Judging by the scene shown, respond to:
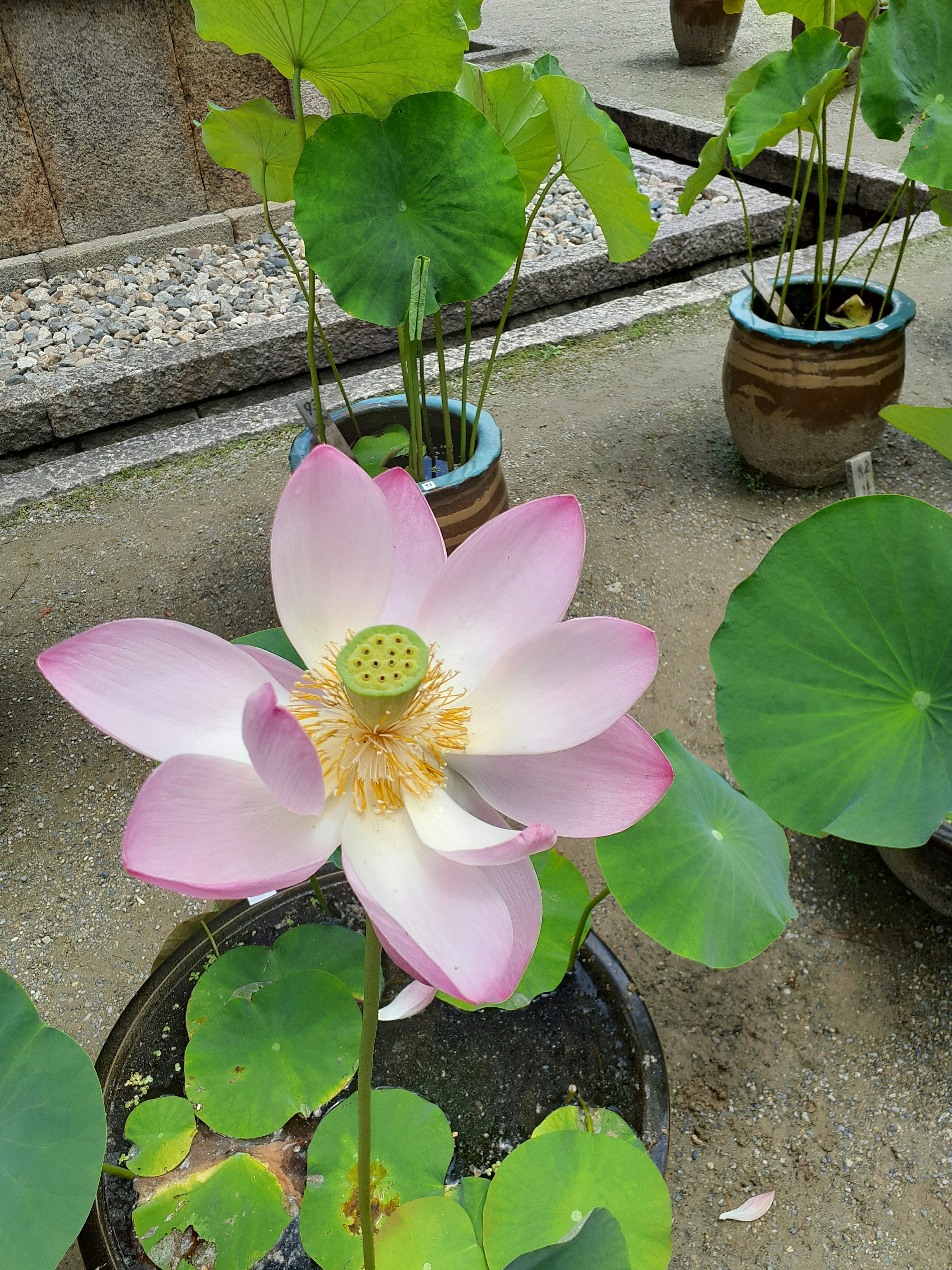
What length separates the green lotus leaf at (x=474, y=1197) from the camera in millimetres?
753

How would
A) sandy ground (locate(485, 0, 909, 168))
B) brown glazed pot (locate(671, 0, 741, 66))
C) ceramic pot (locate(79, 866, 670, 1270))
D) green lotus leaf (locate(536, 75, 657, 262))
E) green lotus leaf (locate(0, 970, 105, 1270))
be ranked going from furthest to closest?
brown glazed pot (locate(671, 0, 741, 66)), sandy ground (locate(485, 0, 909, 168)), green lotus leaf (locate(536, 75, 657, 262)), ceramic pot (locate(79, 866, 670, 1270)), green lotus leaf (locate(0, 970, 105, 1270))

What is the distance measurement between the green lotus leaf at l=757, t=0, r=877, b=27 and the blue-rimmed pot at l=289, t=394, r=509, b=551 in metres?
1.08

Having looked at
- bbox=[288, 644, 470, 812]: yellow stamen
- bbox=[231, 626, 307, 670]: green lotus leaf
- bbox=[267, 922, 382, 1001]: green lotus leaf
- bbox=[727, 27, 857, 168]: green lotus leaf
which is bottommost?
bbox=[267, 922, 382, 1001]: green lotus leaf

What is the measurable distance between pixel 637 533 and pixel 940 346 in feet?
4.33

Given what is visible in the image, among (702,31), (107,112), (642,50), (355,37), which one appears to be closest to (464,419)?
(355,37)

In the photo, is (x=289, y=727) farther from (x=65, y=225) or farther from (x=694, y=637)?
(x=65, y=225)

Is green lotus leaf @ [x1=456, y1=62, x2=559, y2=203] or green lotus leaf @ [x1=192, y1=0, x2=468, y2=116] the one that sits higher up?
green lotus leaf @ [x1=192, y1=0, x2=468, y2=116]

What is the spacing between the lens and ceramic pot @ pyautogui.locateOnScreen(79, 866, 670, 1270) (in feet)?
2.67

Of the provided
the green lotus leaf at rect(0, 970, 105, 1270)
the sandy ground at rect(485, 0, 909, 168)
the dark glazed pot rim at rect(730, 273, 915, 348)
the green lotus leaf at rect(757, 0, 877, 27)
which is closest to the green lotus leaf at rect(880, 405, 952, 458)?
the green lotus leaf at rect(0, 970, 105, 1270)

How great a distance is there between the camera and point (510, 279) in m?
3.14

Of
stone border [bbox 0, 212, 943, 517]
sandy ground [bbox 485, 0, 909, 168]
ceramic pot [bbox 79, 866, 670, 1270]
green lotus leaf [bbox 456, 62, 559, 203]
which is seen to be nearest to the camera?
ceramic pot [bbox 79, 866, 670, 1270]

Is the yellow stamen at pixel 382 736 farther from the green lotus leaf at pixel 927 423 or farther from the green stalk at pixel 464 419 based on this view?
the green stalk at pixel 464 419

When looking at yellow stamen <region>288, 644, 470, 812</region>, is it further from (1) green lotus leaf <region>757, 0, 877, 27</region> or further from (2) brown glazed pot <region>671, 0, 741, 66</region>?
(2) brown glazed pot <region>671, 0, 741, 66</region>

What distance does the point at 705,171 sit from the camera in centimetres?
197
